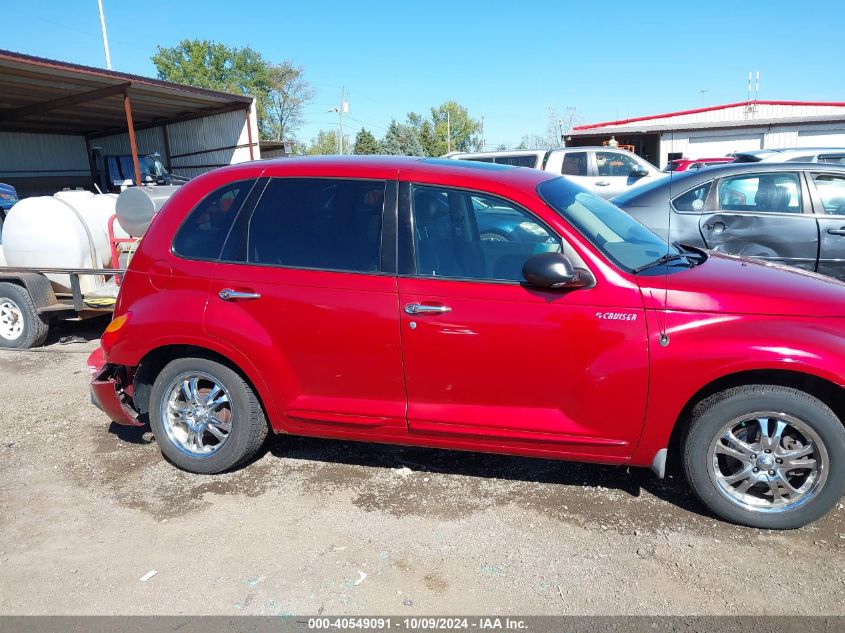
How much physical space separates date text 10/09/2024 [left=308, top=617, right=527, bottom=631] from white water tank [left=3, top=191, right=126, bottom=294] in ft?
18.4

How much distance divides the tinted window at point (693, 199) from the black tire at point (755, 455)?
348 centimetres

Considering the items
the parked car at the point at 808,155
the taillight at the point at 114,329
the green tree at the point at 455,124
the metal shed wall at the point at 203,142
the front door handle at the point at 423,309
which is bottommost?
the taillight at the point at 114,329

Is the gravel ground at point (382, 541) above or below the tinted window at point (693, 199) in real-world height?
below

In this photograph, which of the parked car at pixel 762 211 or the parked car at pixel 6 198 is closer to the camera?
the parked car at pixel 762 211

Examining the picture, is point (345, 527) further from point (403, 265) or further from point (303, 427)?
point (403, 265)

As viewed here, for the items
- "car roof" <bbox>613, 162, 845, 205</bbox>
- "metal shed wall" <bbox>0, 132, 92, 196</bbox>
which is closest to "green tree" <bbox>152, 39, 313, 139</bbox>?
"metal shed wall" <bbox>0, 132, 92, 196</bbox>

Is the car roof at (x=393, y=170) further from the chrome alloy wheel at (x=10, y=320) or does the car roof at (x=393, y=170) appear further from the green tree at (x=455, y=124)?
the green tree at (x=455, y=124)

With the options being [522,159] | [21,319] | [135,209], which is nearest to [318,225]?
[135,209]

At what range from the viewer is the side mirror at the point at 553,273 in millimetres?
3107

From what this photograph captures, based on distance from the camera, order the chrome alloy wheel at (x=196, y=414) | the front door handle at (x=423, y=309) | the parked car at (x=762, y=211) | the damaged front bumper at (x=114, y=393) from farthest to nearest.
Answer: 1. the parked car at (x=762, y=211)
2. the damaged front bumper at (x=114, y=393)
3. the chrome alloy wheel at (x=196, y=414)
4. the front door handle at (x=423, y=309)

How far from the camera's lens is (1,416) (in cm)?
514

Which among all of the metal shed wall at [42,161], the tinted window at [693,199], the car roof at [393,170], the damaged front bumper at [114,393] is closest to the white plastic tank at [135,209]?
the damaged front bumper at [114,393]

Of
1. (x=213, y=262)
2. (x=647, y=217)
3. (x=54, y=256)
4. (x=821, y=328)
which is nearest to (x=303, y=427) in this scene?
(x=213, y=262)

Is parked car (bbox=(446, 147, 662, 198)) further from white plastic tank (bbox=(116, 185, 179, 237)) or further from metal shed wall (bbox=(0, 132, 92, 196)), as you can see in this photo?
metal shed wall (bbox=(0, 132, 92, 196))
